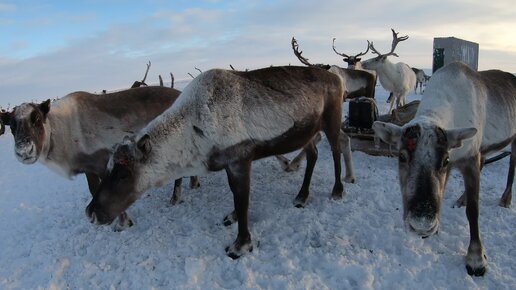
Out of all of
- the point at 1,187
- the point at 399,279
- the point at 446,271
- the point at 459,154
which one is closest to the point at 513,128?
the point at 459,154

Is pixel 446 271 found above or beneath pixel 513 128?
beneath

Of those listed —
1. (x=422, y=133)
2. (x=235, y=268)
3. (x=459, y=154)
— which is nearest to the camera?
(x=422, y=133)

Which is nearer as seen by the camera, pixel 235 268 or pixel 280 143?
pixel 235 268

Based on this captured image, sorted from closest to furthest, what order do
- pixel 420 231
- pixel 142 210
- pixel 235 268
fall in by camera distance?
pixel 420 231 → pixel 235 268 → pixel 142 210

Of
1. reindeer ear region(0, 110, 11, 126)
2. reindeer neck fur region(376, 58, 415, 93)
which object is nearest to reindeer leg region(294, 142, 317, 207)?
reindeer ear region(0, 110, 11, 126)

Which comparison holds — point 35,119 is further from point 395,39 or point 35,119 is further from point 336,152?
point 395,39

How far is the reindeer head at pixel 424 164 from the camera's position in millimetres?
2986

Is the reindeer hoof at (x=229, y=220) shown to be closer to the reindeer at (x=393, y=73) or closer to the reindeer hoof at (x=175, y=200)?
the reindeer hoof at (x=175, y=200)

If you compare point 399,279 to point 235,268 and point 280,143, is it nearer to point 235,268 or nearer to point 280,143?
point 235,268

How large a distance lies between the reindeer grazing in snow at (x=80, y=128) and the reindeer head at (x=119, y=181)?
3.50ft

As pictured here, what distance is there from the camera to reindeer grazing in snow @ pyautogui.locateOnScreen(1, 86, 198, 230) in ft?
15.8

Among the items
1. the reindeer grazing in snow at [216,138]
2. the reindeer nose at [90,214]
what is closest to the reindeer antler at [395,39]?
the reindeer grazing in snow at [216,138]

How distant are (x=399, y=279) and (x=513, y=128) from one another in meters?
2.26

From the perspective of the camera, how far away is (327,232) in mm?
4578
